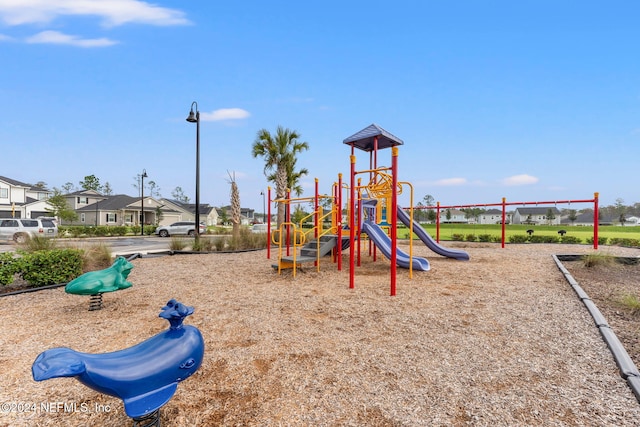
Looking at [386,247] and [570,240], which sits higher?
[386,247]

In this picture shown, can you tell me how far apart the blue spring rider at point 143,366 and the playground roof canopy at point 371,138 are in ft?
24.5

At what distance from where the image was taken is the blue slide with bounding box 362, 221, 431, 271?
763cm

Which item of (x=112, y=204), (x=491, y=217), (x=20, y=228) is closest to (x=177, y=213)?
(x=112, y=204)

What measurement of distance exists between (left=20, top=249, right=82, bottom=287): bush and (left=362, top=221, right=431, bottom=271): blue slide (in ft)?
20.7

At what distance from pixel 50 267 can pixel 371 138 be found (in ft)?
25.2

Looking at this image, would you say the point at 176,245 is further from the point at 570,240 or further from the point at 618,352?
the point at 570,240

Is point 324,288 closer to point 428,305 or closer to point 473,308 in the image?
point 428,305

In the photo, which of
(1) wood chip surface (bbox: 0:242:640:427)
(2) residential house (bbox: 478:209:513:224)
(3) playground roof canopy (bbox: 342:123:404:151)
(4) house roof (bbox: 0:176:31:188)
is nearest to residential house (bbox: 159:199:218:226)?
(4) house roof (bbox: 0:176:31:188)

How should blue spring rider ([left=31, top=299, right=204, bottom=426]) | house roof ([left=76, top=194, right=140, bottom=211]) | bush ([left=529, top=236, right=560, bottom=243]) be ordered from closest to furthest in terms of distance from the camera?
blue spring rider ([left=31, top=299, right=204, bottom=426])
bush ([left=529, top=236, right=560, bottom=243])
house roof ([left=76, top=194, right=140, bottom=211])

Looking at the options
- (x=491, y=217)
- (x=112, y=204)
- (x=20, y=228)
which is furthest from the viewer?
(x=491, y=217)

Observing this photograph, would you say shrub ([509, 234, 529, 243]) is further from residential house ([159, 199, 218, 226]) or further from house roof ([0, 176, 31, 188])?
house roof ([0, 176, 31, 188])

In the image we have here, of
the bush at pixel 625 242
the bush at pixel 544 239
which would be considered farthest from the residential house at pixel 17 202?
the bush at pixel 625 242

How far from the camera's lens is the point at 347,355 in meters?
3.22

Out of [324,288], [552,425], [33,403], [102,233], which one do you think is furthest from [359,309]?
[102,233]
